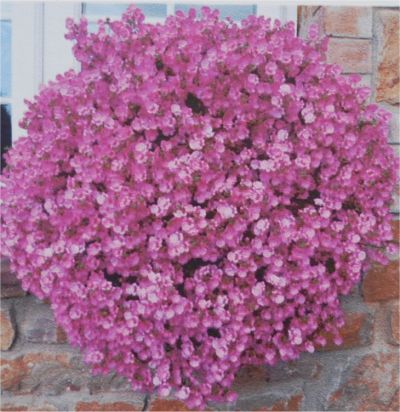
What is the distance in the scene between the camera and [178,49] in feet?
5.35

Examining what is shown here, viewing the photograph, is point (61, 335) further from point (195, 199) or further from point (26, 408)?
point (195, 199)

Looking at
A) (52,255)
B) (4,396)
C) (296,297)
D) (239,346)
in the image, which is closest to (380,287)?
(296,297)

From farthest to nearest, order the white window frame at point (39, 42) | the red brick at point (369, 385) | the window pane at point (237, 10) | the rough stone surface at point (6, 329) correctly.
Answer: the window pane at point (237, 10)
the white window frame at point (39, 42)
the red brick at point (369, 385)
the rough stone surface at point (6, 329)

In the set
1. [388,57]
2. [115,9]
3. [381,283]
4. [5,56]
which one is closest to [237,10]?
[115,9]

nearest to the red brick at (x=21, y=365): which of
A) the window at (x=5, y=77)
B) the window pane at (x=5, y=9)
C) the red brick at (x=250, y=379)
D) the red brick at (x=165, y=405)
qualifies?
the red brick at (x=165, y=405)

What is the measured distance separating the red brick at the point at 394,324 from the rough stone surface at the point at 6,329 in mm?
1109

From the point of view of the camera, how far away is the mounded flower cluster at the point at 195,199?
1515 mm

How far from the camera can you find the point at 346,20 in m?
2.03

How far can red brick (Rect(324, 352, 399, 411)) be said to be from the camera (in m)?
2.01

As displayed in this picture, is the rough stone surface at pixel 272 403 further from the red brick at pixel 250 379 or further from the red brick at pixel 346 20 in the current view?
the red brick at pixel 346 20

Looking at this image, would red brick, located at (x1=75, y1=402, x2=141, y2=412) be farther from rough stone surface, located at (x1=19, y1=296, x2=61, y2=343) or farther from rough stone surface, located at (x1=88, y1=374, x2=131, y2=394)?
rough stone surface, located at (x1=19, y1=296, x2=61, y2=343)

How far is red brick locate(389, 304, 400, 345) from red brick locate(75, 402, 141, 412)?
79 cm

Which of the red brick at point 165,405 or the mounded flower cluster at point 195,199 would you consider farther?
the red brick at point 165,405

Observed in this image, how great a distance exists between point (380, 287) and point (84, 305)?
0.93 m
